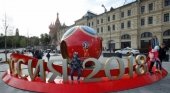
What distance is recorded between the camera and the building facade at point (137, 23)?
156 ft

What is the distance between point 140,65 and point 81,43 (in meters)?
4.26

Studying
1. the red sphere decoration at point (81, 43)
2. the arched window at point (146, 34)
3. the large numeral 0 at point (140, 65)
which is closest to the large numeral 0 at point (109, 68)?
the large numeral 0 at point (140, 65)

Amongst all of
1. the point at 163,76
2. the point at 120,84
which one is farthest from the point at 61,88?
the point at 163,76

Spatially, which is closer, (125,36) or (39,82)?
(39,82)

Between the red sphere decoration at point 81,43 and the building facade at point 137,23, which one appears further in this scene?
the building facade at point 137,23

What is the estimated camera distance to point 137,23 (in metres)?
54.3

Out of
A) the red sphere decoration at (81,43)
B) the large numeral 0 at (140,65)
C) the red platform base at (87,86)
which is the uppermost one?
the red sphere decoration at (81,43)

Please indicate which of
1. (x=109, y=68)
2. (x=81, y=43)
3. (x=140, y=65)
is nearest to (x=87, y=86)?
(x=109, y=68)

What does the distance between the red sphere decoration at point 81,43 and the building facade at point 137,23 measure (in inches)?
1350

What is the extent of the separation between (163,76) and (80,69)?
5030mm

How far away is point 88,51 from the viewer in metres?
14.9

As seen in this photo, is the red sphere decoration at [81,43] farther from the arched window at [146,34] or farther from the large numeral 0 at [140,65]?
the arched window at [146,34]

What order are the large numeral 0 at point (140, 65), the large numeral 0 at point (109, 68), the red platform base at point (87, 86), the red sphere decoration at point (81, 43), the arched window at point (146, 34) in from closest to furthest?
1. the red platform base at point (87, 86)
2. the large numeral 0 at point (109, 68)
3. the large numeral 0 at point (140, 65)
4. the red sphere decoration at point (81, 43)
5. the arched window at point (146, 34)

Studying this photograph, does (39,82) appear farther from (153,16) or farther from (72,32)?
(153,16)
